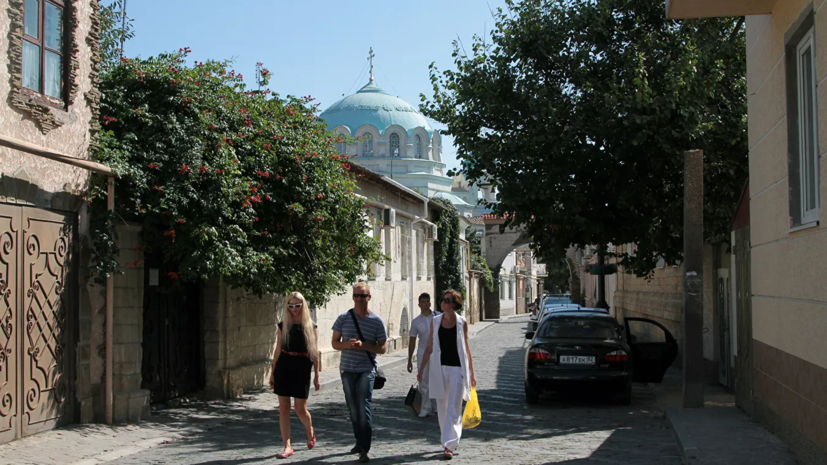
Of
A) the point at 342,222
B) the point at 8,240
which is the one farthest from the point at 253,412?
the point at 8,240

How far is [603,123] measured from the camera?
13.1 metres

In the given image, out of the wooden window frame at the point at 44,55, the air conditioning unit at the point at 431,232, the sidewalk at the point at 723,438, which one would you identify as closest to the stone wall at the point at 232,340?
the wooden window frame at the point at 44,55

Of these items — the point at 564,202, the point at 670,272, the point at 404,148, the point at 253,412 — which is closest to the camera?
the point at 253,412

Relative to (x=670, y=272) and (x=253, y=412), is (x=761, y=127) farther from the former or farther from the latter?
(x=670, y=272)

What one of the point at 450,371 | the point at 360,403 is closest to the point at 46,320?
the point at 360,403

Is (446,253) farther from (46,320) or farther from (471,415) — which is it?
(471,415)

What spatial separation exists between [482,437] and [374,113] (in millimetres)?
61254

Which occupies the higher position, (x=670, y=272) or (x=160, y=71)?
(x=160, y=71)

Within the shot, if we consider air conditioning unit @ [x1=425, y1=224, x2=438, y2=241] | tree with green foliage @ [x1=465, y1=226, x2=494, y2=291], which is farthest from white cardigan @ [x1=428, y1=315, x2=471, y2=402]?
tree with green foliage @ [x1=465, y1=226, x2=494, y2=291]

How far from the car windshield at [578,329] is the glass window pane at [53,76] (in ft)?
24.5

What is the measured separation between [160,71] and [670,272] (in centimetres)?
1282

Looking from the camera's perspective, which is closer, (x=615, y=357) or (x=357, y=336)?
(x=357, y=336)

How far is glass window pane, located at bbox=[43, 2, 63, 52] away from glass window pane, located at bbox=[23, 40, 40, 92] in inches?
11.6

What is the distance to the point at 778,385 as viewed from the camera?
28.2ft
